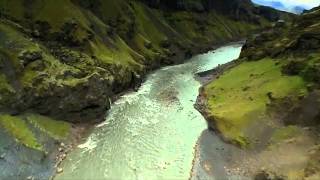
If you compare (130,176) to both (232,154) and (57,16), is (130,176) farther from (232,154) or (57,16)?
(57,16)

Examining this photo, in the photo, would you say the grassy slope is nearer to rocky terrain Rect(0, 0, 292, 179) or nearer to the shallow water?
rocky terrain Rect(0, 0, 292, 179)

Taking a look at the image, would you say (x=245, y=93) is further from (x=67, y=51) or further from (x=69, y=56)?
(x=67, y=51)

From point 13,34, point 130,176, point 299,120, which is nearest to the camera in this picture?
point 130,176

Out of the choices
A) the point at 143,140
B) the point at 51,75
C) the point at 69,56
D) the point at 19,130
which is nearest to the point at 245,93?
the point at 143,140

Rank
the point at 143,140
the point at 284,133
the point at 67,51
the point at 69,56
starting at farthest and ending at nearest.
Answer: the point at 67,51, the point at 69,56, the point at 143,140, the point at 284,133

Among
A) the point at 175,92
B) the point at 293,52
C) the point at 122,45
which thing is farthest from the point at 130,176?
the point at 122,45

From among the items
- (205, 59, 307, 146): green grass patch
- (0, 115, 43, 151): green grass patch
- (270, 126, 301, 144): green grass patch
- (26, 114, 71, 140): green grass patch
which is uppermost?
(205, 59, 307, 146): green grass patch

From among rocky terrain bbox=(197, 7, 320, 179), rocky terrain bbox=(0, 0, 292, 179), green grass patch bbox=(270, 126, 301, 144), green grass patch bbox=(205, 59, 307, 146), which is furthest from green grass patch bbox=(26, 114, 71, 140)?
green grass patch bbox=(270, 126, 301, 144)
